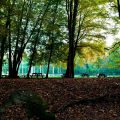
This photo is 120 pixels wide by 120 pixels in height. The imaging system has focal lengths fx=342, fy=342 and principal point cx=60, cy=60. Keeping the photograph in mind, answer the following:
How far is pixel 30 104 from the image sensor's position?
284 inches

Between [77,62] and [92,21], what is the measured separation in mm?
9372

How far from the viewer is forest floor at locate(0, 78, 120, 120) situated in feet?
45.8

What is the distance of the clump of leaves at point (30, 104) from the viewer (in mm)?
7207

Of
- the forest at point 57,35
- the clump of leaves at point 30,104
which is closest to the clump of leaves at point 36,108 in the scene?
the clump of leaves at point 30,104

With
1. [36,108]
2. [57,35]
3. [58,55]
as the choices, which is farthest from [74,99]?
[58,55]

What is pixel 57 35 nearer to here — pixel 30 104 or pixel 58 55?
pixel 58 55

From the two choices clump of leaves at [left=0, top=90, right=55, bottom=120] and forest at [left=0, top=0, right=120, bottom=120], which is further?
forest at [left=0, top=0, right=120, bottom=120]

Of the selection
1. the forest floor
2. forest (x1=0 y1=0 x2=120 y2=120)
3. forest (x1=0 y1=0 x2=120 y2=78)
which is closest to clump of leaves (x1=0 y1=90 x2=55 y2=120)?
forest (x1=0 y1=0 x2=120 y2=120)

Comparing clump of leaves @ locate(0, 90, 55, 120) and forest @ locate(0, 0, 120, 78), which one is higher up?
forest @ locate(0, 0, 120, 78)

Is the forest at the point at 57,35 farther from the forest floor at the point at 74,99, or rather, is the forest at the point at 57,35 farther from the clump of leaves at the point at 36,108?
the clump of leaves at the point at 36,108

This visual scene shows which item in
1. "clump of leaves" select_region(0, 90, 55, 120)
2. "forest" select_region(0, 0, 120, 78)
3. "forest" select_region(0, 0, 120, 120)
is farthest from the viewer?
"forest" select_region(0, 0, 120, 78)

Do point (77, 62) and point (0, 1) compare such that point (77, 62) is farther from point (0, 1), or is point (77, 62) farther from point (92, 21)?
point (0, 1)

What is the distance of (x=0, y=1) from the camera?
19.4 meters

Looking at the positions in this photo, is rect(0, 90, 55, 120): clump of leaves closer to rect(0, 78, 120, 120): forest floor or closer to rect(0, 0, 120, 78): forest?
rect(0, 78, 120, 120): forest floor
